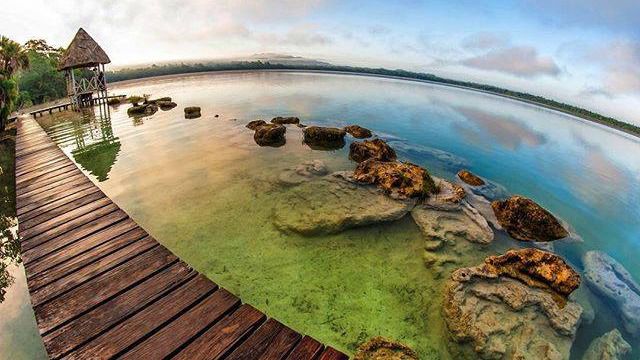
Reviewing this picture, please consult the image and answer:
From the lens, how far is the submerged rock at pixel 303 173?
53.8ft

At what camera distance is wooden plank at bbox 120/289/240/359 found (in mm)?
4808

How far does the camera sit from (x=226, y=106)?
42.5 metres

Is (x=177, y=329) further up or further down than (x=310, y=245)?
further up

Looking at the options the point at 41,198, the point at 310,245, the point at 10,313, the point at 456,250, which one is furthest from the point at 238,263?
the point at 456,250

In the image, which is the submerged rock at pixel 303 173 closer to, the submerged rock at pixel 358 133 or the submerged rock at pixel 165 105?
the submerged rock at pixel 358 133

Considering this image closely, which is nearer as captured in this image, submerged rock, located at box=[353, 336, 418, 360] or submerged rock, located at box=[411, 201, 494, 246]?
submerged rock, located at box=[353, 336, 418, 360]

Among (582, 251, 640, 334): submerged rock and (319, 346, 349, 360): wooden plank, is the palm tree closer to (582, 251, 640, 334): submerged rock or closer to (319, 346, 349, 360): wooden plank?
(319, 346, 349, 360): wooden plank

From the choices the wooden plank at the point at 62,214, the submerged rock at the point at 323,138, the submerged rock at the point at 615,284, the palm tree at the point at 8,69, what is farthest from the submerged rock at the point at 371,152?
the palm tree at the point at 8,69

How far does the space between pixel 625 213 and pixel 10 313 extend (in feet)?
102

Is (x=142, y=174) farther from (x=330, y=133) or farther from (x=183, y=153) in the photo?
(x=330, y=133)

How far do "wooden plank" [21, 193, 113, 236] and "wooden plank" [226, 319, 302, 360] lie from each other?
23.8ft

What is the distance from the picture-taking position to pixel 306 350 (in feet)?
15.9

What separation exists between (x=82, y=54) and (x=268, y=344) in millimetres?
43518

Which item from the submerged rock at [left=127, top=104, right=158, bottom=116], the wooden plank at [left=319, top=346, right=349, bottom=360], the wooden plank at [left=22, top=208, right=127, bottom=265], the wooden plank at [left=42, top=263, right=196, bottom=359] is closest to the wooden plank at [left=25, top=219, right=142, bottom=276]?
the wooden plank at [left=22, top=208, right=127, bottom=265]
